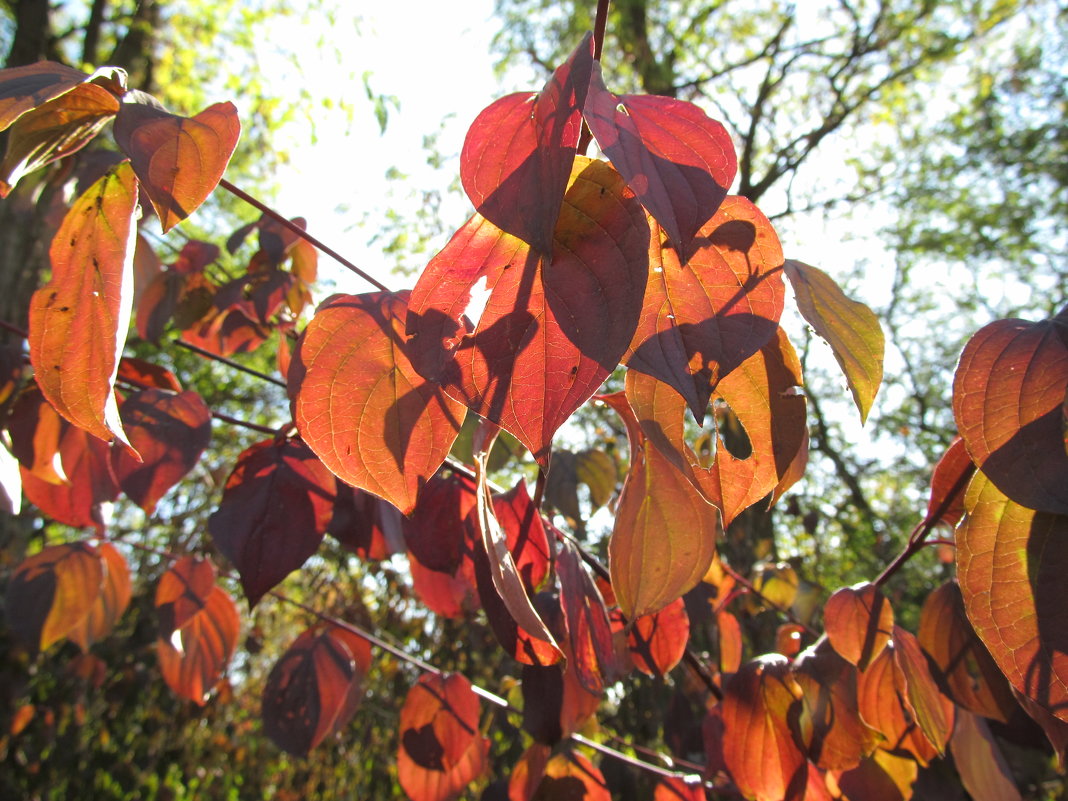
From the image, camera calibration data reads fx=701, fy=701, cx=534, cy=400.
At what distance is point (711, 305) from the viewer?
45 centimetres

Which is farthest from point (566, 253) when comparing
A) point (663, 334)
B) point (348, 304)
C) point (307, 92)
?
point (307, 92)

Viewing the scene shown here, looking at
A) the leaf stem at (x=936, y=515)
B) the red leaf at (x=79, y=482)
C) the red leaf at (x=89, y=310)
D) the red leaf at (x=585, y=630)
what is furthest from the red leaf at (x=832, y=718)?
the red leaf at (x=79, y=482)

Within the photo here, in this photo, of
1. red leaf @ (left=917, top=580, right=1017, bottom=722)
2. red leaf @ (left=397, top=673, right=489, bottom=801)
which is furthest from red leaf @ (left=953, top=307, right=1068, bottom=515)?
red leaf @ (left=397, top=673, right=489, bottom=801)

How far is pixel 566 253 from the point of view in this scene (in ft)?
1.44

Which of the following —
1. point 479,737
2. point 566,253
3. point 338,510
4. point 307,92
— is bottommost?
point 479,737

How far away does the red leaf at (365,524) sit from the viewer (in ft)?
2.94

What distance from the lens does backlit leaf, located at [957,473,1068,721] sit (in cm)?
49

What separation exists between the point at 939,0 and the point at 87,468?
9183 millimetres

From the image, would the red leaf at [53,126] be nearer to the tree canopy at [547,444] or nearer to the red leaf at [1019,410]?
the tree canopy at [547,444]

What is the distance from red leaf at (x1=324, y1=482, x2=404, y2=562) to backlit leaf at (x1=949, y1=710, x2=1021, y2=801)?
766mm

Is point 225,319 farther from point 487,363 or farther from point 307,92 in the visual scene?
point 307,92

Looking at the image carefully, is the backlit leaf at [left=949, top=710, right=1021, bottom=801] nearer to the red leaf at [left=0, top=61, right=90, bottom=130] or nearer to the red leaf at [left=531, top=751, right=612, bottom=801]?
the red leaf at [left=531, top=751, right=612, bottom=801]

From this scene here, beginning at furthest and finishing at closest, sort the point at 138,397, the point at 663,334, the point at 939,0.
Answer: the point at 939,0 → the point at 138,397 → the point at 663,334

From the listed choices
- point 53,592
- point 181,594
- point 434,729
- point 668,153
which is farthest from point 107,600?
point 668,153
